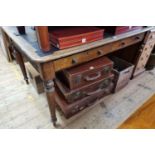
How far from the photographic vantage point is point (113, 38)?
1065 mm

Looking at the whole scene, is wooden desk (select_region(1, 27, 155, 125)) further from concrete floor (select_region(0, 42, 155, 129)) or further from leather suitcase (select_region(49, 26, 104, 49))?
concrete floor (select_region(0, 42, 155, 129))

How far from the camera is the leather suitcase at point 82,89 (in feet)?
3.71

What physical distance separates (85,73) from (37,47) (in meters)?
0.42

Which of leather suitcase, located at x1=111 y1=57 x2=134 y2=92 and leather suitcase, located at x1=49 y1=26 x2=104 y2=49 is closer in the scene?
leather suitcase, located at x1=49 y1=26 x2=104 y2=49

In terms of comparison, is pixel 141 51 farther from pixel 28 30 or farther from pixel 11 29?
pixel 11 29

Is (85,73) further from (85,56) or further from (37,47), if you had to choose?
(37,47)

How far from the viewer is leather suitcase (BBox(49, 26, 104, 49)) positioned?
85 cm

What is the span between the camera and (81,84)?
1153 mm

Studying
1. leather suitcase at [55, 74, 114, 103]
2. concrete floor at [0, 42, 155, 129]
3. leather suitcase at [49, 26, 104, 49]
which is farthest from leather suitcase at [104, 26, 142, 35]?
concrete floor at [0, 42, 155, 129]

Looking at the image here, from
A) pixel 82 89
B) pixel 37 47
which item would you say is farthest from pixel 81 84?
pixel 37 47

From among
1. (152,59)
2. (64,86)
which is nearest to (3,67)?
(64,86)

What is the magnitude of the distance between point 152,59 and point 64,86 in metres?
1.39

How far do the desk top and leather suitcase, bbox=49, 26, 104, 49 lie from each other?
0.10ft

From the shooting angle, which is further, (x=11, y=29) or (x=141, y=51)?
(x=141, y=51)
